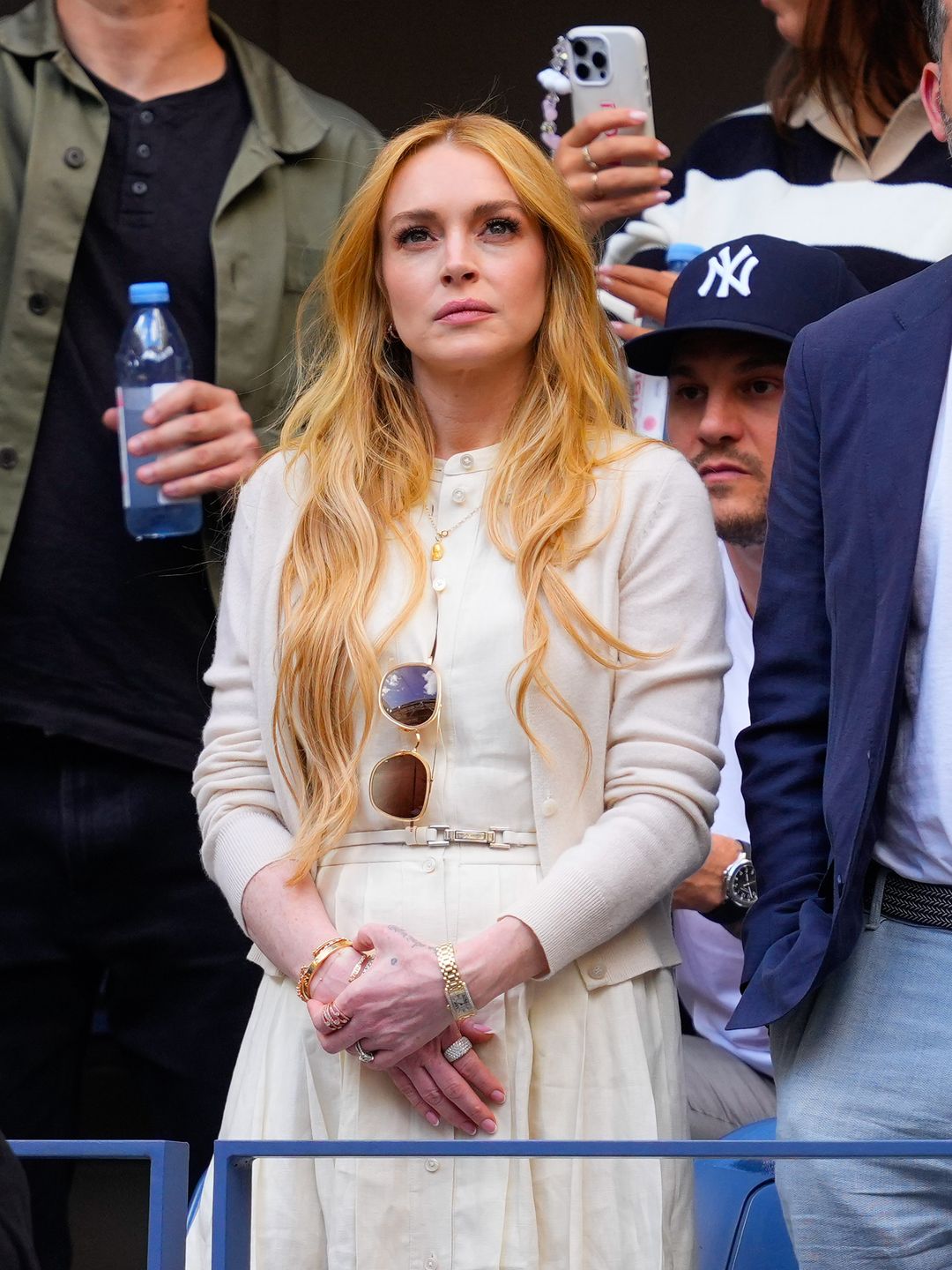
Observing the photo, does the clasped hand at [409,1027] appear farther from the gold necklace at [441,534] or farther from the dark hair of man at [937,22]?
the dark hair of man at [937,22]

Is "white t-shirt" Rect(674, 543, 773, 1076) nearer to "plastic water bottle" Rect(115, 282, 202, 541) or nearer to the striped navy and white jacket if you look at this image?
the striped navy and white jacket

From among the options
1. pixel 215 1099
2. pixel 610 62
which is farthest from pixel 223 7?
pixel 215 1099

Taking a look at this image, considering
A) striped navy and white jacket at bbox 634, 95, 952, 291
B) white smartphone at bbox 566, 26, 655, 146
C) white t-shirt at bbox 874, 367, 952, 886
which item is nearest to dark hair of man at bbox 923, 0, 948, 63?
white t-shirt at bbox 874, 367, 952, 886

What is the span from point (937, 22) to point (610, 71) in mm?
864

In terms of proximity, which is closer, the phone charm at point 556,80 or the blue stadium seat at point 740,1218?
the blue stadium seat at point 740,1218

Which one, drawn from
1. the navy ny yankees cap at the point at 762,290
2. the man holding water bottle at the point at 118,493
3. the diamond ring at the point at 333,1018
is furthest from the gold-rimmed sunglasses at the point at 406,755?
the navy ny yankees cap at the point at 762,290

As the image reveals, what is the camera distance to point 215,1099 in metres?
2.64

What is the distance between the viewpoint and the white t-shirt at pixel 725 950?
2.75 metres

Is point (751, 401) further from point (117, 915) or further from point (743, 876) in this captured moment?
point (117, 915)

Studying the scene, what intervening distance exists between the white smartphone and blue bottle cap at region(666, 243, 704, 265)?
193 mm

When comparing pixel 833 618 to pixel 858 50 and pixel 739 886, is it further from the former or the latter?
pixel 858 50

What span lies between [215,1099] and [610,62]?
1.58m

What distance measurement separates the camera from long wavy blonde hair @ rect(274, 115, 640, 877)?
2.16 metres

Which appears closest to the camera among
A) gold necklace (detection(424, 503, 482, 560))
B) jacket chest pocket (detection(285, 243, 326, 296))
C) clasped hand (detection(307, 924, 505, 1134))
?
clasped hand (detection(307, 924, 505, 1134))
